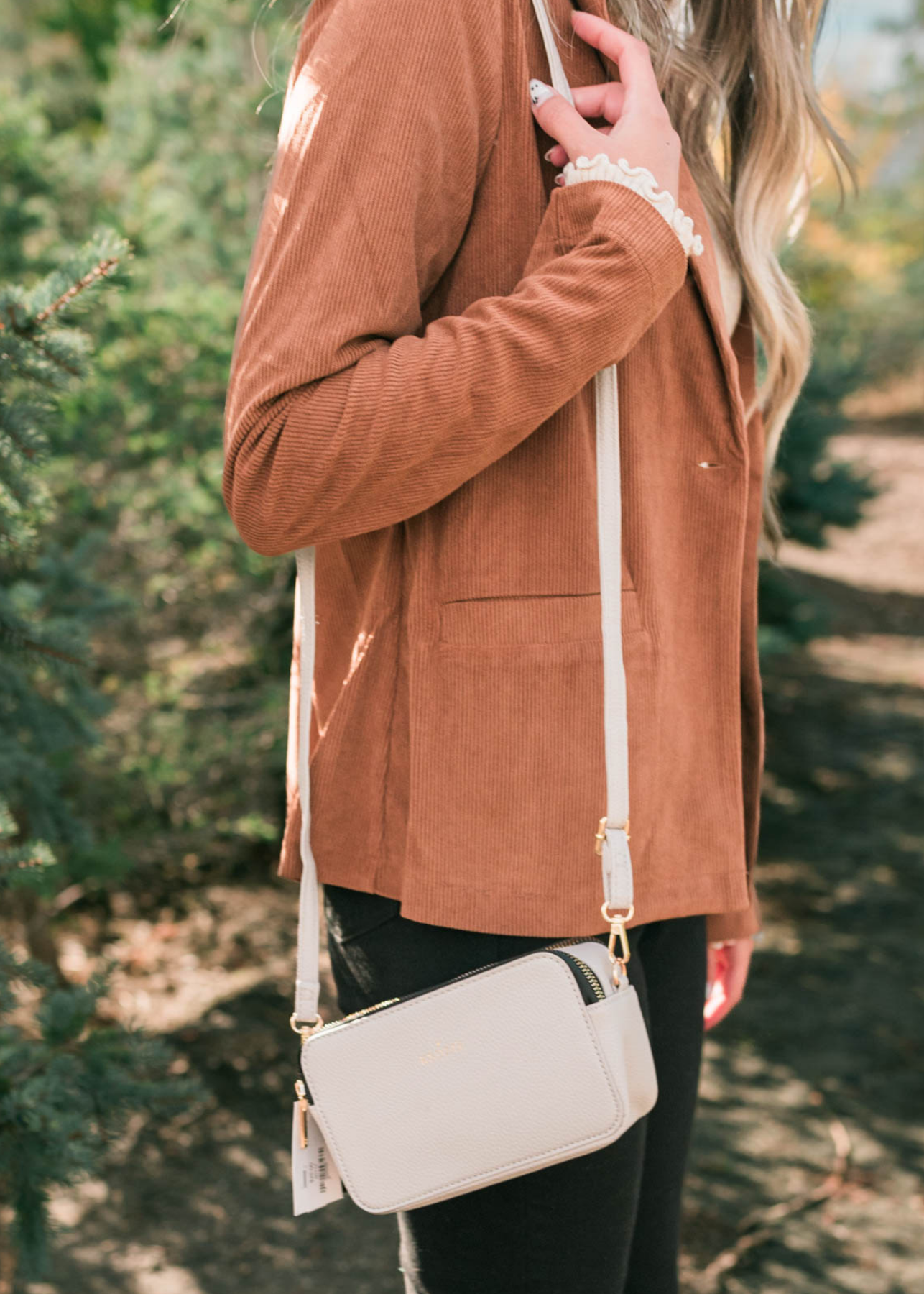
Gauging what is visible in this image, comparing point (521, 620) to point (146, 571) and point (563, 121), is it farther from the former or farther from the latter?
point (146, 571)

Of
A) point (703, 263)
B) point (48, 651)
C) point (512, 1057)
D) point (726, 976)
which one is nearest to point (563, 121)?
point (703, 263)

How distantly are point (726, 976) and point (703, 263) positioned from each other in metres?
0.97

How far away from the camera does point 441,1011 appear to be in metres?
1.00

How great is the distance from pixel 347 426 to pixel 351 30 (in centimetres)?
35

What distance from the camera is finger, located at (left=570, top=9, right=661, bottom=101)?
1.07 metres

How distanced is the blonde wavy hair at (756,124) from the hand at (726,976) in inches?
25.3

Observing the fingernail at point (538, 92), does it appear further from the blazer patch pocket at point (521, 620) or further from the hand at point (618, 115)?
the blazer patch pocket at point (521, 620)

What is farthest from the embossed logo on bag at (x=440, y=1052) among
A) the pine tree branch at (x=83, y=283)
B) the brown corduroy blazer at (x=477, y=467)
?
the pine tree branch at (x=83, y=283)

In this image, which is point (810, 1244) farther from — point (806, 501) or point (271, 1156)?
point (806, 501)

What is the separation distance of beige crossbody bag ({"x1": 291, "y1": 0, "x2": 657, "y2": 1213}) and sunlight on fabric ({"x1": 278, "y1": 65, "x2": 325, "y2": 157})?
242 mm

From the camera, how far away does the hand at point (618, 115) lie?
1.03 meters

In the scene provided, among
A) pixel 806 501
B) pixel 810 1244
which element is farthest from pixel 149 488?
pixel 806 501

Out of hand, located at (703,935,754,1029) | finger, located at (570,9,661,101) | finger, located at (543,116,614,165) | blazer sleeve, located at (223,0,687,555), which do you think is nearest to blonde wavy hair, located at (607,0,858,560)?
finger, located at (570,9,661,101)

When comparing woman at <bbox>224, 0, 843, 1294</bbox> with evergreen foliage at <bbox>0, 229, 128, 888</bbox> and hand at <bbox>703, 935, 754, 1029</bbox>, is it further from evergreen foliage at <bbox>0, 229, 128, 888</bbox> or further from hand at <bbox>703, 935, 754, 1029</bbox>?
evergreen foliage at <bbox>0, 229, 128, 888</bbox>
